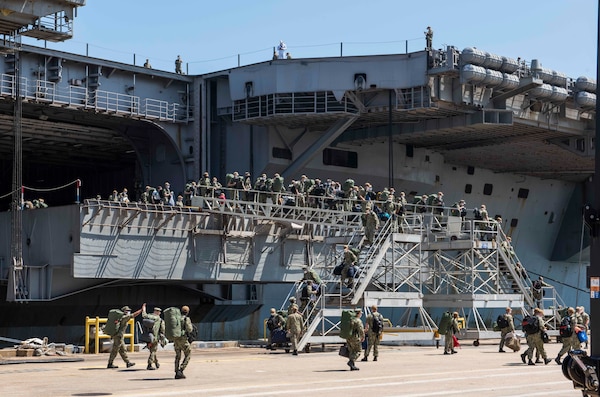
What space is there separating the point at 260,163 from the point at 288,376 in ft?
83.0

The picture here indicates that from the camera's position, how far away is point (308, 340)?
102 ft

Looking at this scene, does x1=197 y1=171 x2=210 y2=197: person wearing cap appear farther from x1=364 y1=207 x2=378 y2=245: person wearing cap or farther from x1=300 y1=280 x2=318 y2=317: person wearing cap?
x1=300 y1=280 x2=318 y2=317: person wearing cap

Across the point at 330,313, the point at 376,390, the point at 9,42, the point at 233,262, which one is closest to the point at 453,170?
the point at 233,262

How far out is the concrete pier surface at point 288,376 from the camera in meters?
18.6

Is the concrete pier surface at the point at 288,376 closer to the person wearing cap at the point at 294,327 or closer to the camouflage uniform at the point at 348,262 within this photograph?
the person wearing cap at the point at 294,327

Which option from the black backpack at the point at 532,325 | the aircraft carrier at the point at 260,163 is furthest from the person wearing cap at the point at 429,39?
the black backpack at the point at 532,325

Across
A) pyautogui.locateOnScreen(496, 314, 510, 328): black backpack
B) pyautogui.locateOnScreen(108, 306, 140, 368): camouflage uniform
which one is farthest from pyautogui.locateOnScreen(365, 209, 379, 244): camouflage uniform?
pyautogui.locateOnScreen(108, 306, 140, 368): camouflage uniform

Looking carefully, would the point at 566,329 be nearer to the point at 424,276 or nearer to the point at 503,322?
the point at 503,322

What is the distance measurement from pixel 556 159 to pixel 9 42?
36.6m

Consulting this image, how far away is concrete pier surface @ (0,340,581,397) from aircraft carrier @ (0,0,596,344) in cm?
476

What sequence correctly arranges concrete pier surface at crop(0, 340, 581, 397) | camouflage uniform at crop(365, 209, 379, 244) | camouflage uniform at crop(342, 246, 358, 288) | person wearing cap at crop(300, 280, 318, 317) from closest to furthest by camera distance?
concrete pier surface at crop(0, 340, 581, 397) < person wearing cap at crop(300, 280, 318, 317) < camouflage uniform at crop(342, 246, 358, 288) < camouflage uniform at crop(365, 209, 379, 244)

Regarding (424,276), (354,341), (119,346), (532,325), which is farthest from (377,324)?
(424,276)

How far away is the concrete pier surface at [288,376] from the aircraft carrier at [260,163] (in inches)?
187

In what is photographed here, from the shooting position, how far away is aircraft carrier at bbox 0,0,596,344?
121 ft
